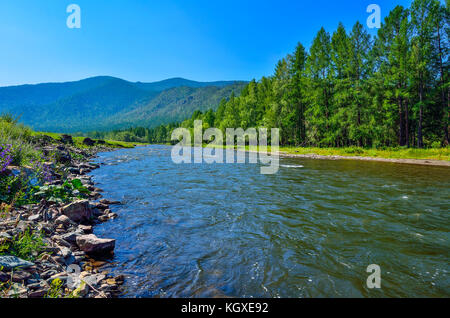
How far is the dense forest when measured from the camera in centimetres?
3394

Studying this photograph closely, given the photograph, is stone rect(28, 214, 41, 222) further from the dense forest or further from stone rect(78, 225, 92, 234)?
the dense forest

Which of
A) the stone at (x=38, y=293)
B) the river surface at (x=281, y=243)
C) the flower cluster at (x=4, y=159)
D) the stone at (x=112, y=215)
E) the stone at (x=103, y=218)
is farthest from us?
the stone at (x=112, y=215)

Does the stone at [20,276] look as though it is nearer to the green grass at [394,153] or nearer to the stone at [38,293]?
the stone at [38,293]

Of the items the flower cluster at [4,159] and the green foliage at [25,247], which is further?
the flower cluster at [4,159]

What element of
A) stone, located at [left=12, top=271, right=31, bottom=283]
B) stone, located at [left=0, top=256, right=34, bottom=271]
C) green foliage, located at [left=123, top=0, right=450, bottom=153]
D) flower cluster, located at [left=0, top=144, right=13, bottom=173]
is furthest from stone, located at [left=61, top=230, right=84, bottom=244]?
green foliage, located at [left=123, top=0, right=450, bottom=153]

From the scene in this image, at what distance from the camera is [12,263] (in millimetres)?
4051

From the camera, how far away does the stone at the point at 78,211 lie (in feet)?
26.4

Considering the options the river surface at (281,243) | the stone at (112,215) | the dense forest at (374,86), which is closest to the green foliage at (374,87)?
the dense forest at (374,86)

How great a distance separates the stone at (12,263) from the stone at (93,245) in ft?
6.07

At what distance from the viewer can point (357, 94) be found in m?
40.2

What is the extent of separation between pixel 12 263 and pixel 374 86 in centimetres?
4967

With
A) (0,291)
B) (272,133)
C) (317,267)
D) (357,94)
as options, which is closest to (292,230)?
(317,267)
